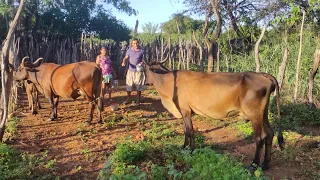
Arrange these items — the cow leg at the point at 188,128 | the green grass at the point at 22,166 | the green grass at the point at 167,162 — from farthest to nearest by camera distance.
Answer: the cow leg at the point at 188,128, the green grass at the point at 22,166, the green grass at the point at 167,162

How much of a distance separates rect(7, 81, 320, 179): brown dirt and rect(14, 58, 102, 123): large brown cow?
49cm

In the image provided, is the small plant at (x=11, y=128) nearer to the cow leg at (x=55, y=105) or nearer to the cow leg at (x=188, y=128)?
the cow leg at (x=55, y=105)

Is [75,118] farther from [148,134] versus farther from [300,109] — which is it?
[300,109]

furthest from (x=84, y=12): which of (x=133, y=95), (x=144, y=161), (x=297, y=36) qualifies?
(x=144, y=161)

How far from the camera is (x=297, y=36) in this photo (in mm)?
11523

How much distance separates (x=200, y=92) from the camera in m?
5.42

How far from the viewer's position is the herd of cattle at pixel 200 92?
15.9ft

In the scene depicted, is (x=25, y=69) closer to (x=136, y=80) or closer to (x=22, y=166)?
(x=136, y=80)

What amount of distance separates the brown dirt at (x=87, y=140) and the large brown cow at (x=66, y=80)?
49 cm

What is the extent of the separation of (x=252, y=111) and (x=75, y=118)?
14.8ft

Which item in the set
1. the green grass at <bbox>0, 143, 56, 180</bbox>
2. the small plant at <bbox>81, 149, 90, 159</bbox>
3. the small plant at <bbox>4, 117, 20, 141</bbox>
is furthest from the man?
the green grass at <bbox>0, 143, 56, 180</bbox>

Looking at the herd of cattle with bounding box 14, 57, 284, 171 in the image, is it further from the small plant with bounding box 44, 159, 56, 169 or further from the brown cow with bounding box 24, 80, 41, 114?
the small plant with bounding box 44, 159, 56, 169

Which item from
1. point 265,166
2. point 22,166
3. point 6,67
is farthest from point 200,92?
point 6,67

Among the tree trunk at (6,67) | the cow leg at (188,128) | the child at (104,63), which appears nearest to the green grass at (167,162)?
the cow leg at (188,128)
